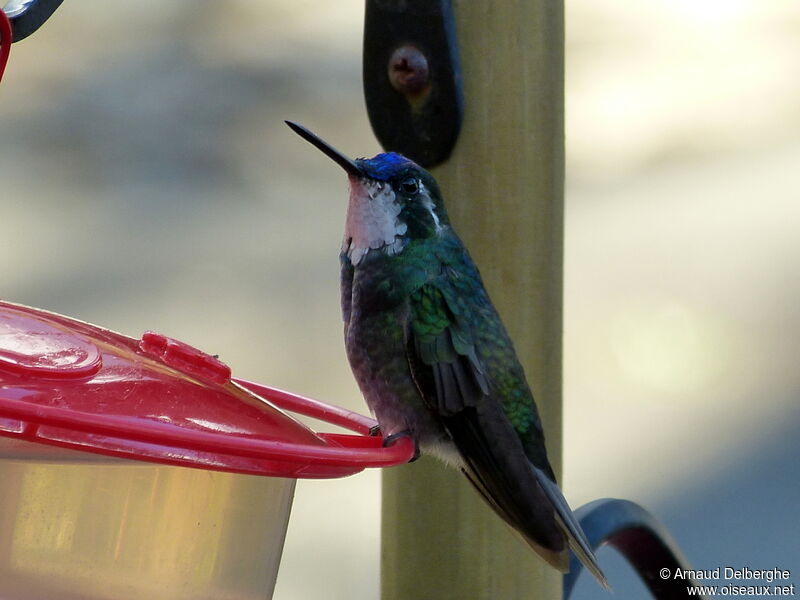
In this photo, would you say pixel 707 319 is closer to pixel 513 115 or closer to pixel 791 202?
pixel 791 202

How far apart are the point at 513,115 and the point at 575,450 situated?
4.03m

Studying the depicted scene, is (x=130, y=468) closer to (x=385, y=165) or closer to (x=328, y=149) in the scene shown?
(x=328, y=149)

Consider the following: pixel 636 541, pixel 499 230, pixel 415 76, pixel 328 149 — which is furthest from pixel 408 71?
pixel 636 541

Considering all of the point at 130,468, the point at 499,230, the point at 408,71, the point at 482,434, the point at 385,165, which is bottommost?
the point at 130,468

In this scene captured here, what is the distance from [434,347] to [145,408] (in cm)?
74

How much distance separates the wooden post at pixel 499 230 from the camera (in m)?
1.87

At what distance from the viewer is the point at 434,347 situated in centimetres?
196

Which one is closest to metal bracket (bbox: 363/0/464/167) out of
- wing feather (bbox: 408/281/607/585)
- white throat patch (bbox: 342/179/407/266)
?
white throat patch (bbox: 342/179/407/266)

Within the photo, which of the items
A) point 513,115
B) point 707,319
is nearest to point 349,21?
point 707,319

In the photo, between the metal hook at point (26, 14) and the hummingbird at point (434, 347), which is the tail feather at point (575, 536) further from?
the metal hook at point (26, 14)

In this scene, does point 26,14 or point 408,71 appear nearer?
point 26,14

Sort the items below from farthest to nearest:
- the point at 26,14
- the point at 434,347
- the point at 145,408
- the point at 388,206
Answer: the point at 388,206 < the point at 434,347 < the point at 26,14 < the point at 145,408

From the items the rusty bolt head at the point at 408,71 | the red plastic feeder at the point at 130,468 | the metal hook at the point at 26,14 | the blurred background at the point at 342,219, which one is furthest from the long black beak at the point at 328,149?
the blurred background at the point at 342,219

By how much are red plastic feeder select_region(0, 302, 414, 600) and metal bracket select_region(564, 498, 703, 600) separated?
531 mm
